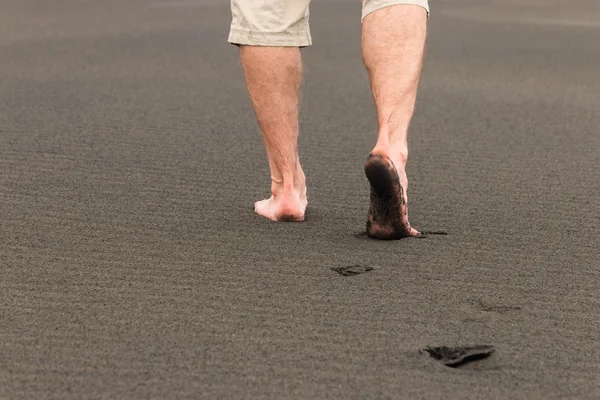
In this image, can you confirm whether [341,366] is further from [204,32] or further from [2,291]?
[204,32]

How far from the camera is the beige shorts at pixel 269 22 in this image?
2094mm

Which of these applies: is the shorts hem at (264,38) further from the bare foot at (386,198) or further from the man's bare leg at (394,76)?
the bare foot at (386,198)

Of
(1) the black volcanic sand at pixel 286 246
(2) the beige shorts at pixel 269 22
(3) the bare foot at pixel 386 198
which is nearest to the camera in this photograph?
(1) the black volcanic sand at pixel 286 246

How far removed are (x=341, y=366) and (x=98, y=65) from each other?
317cm

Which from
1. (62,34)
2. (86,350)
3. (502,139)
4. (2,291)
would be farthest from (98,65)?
(86,350)

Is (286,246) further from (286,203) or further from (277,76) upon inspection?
(277,76)

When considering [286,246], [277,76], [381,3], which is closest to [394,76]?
[381,3]

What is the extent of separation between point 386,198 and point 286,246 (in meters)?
0.21

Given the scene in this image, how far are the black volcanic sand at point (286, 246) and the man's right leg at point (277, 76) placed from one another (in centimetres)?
8

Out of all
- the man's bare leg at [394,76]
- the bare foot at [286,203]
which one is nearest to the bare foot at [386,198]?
the man's bare leg at [394,76]

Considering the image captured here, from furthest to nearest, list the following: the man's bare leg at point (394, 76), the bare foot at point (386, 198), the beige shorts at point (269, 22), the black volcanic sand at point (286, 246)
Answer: the beige shorts at point (269, 22), the man's bare leg at point (394, 76), the bare foot at point (386, 198), the black volcanic sand at point (286, 246)

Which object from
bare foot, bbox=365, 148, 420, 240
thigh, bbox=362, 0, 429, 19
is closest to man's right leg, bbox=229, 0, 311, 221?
thigh, bbox=362, 0, 429, 19

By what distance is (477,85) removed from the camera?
4.04m

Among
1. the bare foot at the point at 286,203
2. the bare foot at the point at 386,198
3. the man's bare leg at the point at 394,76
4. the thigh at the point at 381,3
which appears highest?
the thigh at the point at 381,3
